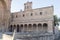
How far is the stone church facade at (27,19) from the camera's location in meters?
29.8

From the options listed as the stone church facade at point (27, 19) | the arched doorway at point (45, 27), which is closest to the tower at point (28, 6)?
the stone church facade at point (27, 19)

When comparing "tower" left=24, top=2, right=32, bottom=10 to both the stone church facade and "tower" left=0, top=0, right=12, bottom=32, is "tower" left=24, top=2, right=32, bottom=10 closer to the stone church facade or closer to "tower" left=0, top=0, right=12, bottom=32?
the stone church facade

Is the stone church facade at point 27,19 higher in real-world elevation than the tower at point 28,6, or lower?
lower

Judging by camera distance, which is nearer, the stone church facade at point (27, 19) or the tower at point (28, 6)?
the stone church facade at point (27, 19)

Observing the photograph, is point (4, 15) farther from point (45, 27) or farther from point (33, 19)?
point (45, 27)

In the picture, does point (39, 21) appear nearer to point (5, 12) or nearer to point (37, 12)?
point (37, 12)

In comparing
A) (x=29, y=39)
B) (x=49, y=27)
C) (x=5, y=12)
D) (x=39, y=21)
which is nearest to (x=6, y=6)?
(x=5, y=12)

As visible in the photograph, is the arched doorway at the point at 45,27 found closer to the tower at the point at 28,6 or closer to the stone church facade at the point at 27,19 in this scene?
the stone church facade at the point at 27,19

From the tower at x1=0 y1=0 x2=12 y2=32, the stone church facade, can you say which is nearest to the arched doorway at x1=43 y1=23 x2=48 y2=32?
the stone church facade

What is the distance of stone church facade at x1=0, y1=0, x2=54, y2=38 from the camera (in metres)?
29.8

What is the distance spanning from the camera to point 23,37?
2081cm

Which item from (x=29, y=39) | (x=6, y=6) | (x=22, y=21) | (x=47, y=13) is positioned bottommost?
(x=29, y=39)

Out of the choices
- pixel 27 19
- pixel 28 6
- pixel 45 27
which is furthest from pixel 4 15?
Answer: pixel 45 27

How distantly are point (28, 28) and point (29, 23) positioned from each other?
200cm
